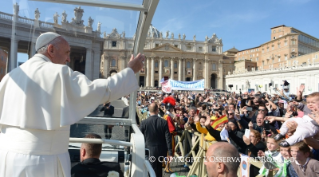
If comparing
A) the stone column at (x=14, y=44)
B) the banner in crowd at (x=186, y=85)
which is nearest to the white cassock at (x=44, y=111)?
the stone column at (x=14, y=44)

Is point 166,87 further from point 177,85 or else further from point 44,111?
point 44,111

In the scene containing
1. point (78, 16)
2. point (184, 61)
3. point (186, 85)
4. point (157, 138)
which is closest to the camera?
point (78, 16)

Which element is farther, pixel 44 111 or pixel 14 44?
pixel 14 44

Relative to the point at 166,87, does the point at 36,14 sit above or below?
above

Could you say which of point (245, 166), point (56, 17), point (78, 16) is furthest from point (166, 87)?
point (56, 17)

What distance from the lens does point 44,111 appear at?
1.39 metres

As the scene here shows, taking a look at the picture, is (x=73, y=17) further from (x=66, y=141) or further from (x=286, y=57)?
(x=286, y=57)

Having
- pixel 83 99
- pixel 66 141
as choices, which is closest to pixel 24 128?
pixel 66 141

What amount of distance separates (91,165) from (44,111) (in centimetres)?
81

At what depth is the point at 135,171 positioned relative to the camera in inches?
75.3

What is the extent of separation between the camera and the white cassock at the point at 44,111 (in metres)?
1.37

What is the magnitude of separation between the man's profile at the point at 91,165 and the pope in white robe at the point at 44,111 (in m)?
0.52

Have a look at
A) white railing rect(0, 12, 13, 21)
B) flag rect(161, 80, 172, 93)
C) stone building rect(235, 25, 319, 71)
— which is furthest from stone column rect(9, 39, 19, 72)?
stone building rect(235, 25, 319, 71)

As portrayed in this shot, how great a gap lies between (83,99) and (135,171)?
86cm
